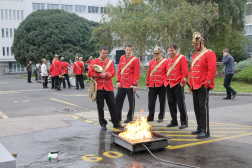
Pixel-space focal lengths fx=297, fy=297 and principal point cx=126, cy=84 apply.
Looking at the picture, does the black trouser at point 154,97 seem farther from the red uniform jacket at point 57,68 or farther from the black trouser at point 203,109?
the red uniform jacket at point 57,68

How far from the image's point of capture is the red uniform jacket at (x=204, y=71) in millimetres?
6392

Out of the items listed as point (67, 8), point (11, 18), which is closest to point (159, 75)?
point (11, 18)

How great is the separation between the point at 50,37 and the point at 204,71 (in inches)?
1450

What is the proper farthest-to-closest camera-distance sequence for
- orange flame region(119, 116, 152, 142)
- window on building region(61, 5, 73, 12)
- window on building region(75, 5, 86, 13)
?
1. window on building region(75, 5, 86, 13)
2. window on building region(61, 5, 73, 12)
3. orange flame region(119, 116, 152, 142)

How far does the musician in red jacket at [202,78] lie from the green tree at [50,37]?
111ft

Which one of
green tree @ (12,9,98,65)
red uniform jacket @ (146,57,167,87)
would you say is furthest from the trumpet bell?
green tree @ (12,9,98,65)

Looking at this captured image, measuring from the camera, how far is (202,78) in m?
6.61

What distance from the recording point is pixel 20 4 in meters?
59.1

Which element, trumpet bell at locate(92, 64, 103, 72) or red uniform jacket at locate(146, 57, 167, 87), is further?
red uniform jacket at locate(146, 57, 167, 87)

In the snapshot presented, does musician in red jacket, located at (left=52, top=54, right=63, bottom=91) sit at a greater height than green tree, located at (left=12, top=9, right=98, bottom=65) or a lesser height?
lesser

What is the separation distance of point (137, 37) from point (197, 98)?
15.7 m

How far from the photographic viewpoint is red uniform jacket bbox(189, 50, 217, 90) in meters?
6.39

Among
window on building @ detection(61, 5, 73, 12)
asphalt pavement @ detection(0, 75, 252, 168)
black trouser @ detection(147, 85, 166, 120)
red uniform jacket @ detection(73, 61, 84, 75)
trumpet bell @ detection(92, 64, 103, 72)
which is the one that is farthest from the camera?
window on building @ detection(61, 5, 73, 12)

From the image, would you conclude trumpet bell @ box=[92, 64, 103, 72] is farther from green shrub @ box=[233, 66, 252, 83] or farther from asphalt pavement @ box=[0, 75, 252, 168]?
green shrub @ box=[233, 66, 252, 83]
